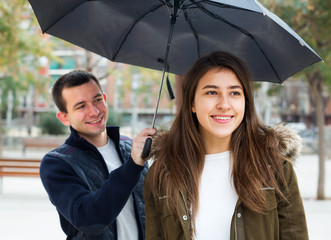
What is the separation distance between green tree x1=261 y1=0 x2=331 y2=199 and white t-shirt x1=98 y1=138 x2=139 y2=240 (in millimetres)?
5660

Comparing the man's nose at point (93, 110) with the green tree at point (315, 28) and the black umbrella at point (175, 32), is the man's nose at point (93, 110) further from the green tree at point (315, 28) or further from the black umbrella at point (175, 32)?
the green tree at point (315, 28)

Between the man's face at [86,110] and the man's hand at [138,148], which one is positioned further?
the man's face at [86,110]

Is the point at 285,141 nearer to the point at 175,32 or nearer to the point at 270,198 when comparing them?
the point at 270,198

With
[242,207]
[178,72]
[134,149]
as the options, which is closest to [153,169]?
[134,149]

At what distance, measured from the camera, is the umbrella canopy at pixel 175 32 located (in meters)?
2.64

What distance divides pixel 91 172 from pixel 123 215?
33 cm

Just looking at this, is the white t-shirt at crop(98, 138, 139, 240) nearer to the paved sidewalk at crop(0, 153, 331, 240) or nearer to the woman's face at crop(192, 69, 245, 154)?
the woman's face at crop(192, 69, 245, 154)

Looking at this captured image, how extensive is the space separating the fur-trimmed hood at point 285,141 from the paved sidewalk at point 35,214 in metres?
3.21

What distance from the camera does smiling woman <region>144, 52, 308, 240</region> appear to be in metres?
2.07

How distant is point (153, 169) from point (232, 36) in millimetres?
1143

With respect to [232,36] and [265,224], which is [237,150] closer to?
[265,224]

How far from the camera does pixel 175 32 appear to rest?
3.01 m

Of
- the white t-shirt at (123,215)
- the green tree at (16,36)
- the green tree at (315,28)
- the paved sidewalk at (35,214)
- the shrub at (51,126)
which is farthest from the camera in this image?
the shrub at (51,126)

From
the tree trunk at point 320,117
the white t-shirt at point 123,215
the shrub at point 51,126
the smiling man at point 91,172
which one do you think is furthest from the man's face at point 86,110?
the shrub at point 51,126
